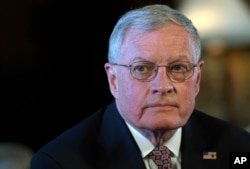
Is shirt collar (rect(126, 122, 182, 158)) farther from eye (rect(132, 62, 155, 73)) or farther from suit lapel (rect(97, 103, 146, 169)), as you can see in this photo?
eye (rect(132, 62, 155, 73))

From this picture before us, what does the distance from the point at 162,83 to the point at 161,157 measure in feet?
0.55

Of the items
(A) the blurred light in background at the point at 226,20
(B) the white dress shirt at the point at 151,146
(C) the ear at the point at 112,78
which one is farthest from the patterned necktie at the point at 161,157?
(A) the blurred light in background at the point at 226,20

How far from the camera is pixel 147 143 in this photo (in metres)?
0.75

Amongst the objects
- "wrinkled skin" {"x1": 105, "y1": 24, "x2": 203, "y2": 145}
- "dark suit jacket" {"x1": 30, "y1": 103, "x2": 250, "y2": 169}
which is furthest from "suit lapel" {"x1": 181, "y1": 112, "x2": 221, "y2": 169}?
"wrinkled skin" {"x1": 105, "y1": 24, "x2": 203, "y2": 145}

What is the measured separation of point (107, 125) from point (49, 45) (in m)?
0.29

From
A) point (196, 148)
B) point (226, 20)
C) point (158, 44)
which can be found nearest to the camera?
point (158, 44)

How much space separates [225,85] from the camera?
903 millimetres

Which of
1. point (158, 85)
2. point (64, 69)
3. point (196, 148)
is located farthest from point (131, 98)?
point (64, 69)

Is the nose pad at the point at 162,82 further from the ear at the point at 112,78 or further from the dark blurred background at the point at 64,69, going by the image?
the dark blurred background at the point at 64,69

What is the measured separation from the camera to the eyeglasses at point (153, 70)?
2.18 ft

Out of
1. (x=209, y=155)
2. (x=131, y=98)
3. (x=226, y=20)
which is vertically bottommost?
(x=209, y=155)

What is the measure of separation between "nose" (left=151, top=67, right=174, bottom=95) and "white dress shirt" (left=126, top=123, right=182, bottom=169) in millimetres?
127

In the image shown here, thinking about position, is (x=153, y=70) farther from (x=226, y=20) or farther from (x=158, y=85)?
(x=226, y=20)

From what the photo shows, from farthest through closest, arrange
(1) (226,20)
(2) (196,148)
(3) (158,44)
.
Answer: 1. (1) (226,20)
2. (2) (196,148)
3. (3) (158,44)
